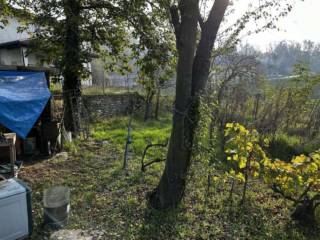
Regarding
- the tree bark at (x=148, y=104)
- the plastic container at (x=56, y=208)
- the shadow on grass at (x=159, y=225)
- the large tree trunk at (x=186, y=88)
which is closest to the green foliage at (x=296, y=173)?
the large tree trunk at (x=186, y=88)

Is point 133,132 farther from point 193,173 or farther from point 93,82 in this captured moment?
point 93,82

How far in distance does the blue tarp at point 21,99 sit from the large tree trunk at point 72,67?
0.85 meters

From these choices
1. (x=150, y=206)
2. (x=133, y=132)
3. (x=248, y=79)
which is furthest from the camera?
(x=133, y=132)

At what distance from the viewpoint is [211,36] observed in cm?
368

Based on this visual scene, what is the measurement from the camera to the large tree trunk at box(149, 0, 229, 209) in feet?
11.7

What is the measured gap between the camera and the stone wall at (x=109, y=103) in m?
11.2

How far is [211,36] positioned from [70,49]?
4.41 m

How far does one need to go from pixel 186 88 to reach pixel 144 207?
185cm

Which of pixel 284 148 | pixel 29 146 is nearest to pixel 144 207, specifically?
pixel 29 146

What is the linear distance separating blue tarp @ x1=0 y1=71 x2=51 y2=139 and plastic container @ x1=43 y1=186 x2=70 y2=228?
145cm

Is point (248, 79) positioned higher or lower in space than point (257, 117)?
higher

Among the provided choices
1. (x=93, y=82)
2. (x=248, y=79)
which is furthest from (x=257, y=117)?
(x=93, y=82)

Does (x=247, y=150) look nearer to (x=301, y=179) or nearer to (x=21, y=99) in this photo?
(x=301, y=179)

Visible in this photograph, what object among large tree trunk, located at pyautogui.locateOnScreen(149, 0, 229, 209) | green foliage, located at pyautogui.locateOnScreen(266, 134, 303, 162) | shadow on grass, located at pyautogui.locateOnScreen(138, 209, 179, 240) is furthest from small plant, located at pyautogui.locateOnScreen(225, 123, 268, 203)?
green foliage, located at pyautogui.locateOnScreen(266, 134, 303, 162)
